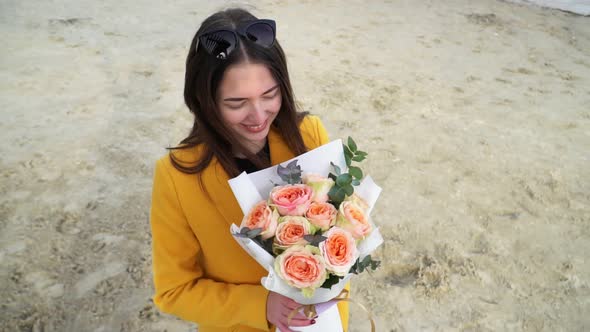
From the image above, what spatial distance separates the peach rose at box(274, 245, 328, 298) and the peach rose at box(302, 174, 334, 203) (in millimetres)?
176

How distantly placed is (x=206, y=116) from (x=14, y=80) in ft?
15.3

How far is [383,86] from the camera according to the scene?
5.05 meters

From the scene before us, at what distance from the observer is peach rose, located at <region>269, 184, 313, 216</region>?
1.19m

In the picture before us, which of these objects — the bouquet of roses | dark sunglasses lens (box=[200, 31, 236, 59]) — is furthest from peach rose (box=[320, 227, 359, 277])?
dark sunglasses lens (box=[200, 31, 236, 59])

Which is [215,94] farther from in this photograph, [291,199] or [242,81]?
[291,199]

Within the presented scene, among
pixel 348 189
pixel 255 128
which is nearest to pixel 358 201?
pixel 348 189

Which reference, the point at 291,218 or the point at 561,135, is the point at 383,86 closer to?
the point at 561,135

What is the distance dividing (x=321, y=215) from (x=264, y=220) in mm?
156

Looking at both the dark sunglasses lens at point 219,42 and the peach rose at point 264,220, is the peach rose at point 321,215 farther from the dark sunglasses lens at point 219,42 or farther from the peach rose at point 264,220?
the dark sunglasses lens at point 219,42

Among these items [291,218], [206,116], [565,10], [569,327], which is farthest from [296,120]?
[565,10]

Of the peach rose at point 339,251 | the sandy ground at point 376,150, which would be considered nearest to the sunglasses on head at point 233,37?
the peach rose at point 339,251

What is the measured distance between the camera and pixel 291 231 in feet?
3.87

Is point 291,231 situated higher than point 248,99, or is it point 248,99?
point 248,99

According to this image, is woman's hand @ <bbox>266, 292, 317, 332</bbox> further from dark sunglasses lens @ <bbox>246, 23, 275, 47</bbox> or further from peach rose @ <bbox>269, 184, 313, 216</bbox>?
dark sunglasses lens @ <bbox>246, 23, 275, 47</bbox>
